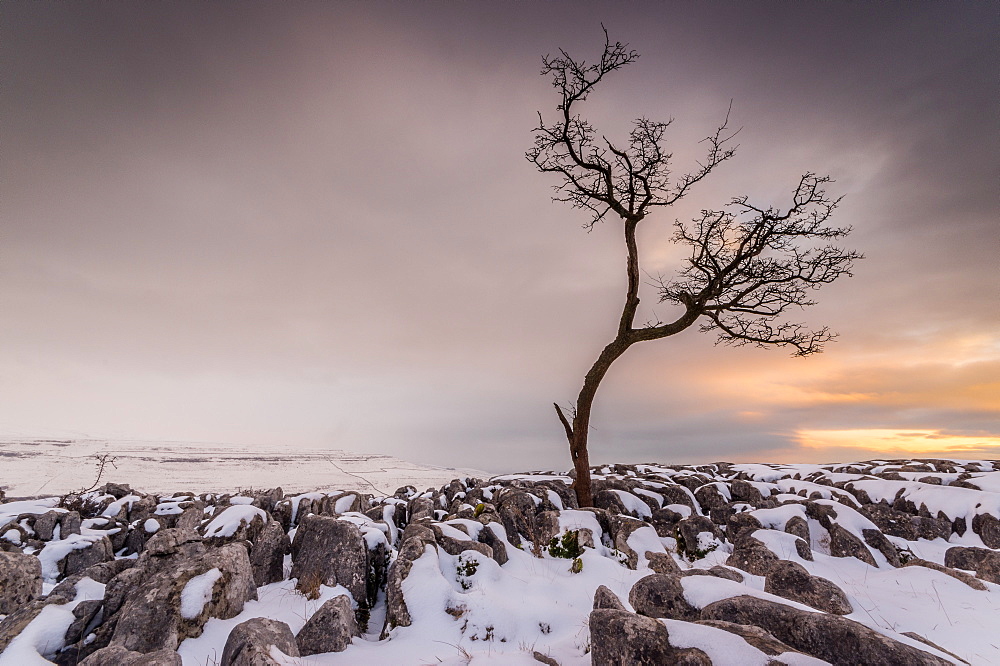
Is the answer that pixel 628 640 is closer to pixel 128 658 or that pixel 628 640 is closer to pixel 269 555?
pixel 128 658

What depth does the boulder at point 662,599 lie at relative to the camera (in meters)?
4.77

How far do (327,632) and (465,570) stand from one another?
9.73 ft

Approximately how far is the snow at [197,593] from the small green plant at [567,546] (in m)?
6.71

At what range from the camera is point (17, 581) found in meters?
8.66

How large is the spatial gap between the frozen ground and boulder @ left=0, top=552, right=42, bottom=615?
27972 mm

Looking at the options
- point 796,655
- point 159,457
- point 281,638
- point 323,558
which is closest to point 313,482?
point 159,457

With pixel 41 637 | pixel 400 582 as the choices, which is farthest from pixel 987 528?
pixel 41 637

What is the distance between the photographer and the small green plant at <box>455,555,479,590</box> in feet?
25.5

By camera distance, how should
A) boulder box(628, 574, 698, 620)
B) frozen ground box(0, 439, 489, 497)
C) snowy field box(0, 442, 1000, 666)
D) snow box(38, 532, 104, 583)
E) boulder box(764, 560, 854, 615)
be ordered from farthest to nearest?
frozen ground box(0, 439, 489, 497) < snow box(38, 532, 104, 583) < boulder box(764, 560, 854, 615) < boulder box(628, 574, 698, 620) < snowy field box(0, 442, 1000, 666)

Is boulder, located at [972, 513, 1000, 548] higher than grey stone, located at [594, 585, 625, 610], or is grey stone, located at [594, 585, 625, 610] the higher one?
grey stone, located at [594, 585, 625, 610]

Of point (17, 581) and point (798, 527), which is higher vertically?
point (798, 527)

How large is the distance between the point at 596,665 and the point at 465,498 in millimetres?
11105

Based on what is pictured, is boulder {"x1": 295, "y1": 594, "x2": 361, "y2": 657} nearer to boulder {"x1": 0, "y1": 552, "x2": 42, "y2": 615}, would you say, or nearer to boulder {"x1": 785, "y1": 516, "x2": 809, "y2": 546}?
boulder {"x1": 0, "y1": 552, "x2": 42, "y2": 615}

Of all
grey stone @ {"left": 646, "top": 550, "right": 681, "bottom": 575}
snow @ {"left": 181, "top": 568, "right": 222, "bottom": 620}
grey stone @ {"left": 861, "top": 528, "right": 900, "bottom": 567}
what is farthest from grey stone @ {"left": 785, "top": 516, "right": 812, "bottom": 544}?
snow @ {"left": 181, "top": 568, "right": 222, "bottom": 620}
